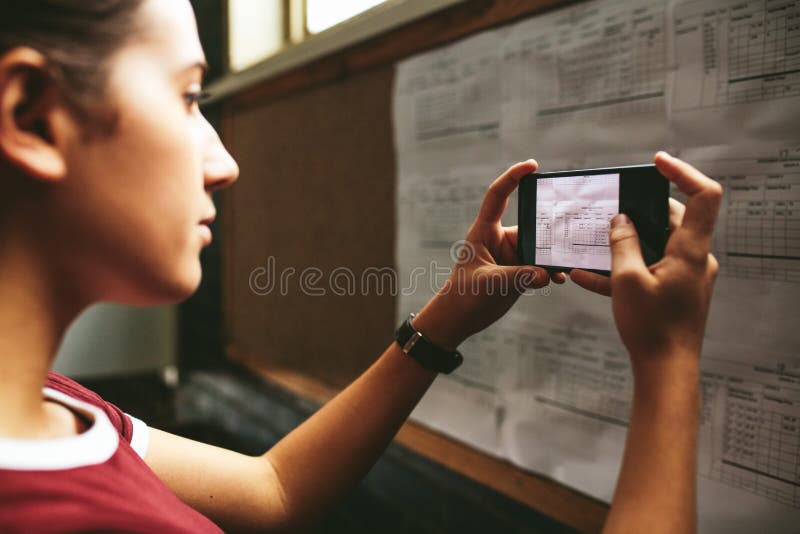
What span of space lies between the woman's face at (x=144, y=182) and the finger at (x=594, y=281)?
313mm

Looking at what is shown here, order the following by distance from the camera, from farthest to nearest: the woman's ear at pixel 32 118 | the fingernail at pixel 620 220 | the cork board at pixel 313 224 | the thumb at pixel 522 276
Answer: the cork board at pixel 313 224, the thumb at pixel 522 276, the fingernail at pixel 620 220, the woman's ear at pixel 32 118

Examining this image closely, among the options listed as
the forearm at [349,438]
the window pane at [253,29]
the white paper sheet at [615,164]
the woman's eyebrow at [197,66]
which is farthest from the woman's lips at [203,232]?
the window pane at [253,29]

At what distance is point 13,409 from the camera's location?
406 mm

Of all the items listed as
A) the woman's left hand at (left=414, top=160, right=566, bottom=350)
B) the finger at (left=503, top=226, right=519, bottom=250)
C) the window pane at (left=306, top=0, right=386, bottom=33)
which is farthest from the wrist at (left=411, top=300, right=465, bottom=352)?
the window pane at (left=306, top=0, right=386, bottom=33)


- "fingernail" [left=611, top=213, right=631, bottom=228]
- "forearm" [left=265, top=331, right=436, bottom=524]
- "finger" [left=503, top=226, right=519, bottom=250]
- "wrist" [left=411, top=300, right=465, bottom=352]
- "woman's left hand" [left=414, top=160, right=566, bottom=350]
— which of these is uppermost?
"fingernail" [left=611, top=213, right=631, bottom=228]

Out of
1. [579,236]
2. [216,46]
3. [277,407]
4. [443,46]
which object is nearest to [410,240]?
[443,46]

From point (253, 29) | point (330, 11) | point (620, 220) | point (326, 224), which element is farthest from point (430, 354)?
point (253, 29)

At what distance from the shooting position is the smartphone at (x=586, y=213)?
0.45 m

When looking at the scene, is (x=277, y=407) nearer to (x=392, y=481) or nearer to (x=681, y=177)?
(x=392, y=481)

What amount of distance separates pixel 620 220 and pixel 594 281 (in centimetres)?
6

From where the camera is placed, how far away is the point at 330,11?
1.37m

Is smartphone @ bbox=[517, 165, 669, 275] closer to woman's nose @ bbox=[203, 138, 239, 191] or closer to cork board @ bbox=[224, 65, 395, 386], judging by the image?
woman's nose @ bbox=[203, 138, 239, 191]

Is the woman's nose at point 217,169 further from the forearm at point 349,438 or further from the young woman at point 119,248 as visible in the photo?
the forearm at point 349,438

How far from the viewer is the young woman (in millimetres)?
363
